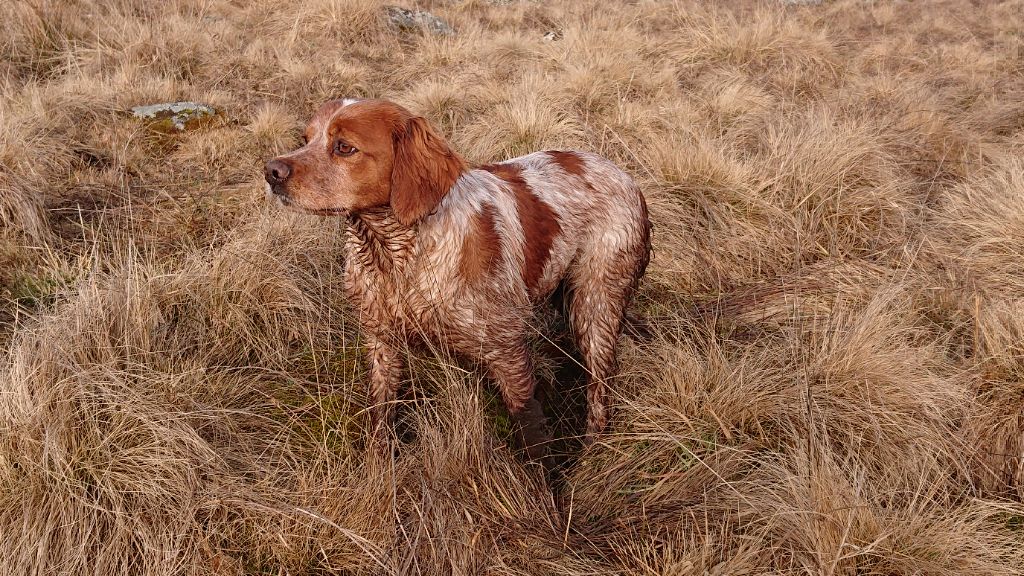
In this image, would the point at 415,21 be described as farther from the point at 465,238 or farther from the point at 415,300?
the point at 415,300

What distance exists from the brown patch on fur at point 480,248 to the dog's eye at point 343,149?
489 millimetres

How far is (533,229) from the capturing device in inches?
98.5

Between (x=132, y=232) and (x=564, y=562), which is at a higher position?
(x=564, y=562)

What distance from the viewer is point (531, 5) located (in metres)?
11.0

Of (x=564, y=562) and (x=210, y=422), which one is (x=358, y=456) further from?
(x=564, y=562)

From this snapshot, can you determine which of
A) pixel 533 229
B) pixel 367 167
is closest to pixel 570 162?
pixel 533 229

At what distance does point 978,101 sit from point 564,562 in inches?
312

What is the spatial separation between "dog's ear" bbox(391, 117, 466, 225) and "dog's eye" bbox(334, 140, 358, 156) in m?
0.14

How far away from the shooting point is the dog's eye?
6.66 ft

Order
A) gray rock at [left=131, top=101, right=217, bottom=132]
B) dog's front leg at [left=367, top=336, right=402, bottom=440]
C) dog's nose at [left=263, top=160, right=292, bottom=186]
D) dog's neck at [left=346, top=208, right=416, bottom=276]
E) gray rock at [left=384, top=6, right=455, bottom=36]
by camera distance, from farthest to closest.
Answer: gray rock at [left=384, top=6, right=455, bottom=36] < gray rock at [left=131, top=101, right=217, bottom=132] < dog's front leg at [left=367, top=336, right=402, bottom=440] < dog's neck at [left=346, top=208, right=416, bottom=276] < dog's nose at [left=263, top=160, right=292, bottom=186]

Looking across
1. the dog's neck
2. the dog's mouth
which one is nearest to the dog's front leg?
the dog's neck

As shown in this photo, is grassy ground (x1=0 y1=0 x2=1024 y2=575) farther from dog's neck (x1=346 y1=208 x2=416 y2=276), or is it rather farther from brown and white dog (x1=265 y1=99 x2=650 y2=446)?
dog's neck (x1=346 y1=208 x2=416 y2=276)

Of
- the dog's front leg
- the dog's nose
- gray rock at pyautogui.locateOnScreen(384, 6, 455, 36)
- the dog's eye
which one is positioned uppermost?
the dog's eye

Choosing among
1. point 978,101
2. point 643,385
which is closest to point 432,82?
point 643,385
